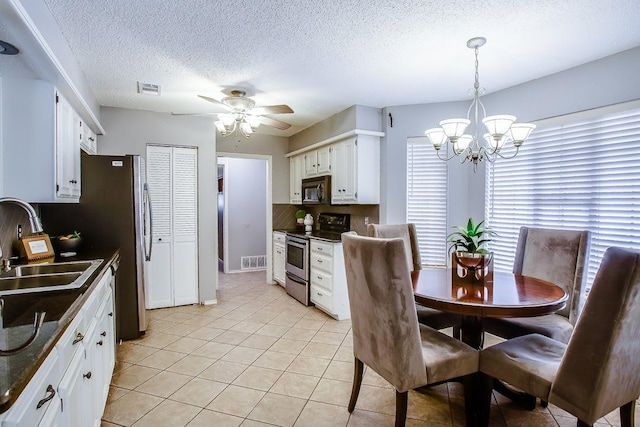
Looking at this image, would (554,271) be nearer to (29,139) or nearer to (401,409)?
(401,409)

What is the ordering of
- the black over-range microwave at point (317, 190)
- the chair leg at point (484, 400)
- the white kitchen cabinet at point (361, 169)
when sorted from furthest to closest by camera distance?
the black over-range microwave at point (317, 190) → the white kitchen cabinet at point (361, 169) → the chair leg at point (484, 400)

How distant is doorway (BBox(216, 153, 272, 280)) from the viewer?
6.32 meters

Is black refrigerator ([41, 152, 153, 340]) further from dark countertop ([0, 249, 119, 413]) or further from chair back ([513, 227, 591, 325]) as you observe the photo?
chair back ([513, 227, 591, 325])

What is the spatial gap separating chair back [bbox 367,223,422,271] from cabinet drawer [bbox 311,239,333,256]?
909 mm

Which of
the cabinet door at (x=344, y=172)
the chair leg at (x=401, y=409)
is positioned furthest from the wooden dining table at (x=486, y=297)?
the cabinet door at (x=344, y=172)

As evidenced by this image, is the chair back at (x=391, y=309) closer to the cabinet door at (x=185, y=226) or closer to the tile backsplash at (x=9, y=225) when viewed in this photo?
the tile backsplash at (x=9, y=225)

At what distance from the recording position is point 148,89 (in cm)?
331

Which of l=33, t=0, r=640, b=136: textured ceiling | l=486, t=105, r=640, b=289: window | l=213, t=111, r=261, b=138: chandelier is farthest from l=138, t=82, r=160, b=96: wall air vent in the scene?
l=486, t=105, r=640, b=289: window

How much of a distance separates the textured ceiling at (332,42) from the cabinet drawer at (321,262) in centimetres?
186

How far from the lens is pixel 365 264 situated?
71.7 inches

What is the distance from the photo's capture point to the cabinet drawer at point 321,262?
12.8 feet

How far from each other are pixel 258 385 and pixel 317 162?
3086mm

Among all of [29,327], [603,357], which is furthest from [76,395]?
[603,357]

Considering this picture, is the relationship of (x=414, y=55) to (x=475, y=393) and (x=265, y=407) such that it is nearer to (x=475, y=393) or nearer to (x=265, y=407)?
(x=475, y=393)
